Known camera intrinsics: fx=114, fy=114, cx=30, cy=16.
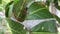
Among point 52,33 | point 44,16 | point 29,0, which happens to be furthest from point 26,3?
point 52,33

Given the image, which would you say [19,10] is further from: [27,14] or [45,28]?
[45,28]

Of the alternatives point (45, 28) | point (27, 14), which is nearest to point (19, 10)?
point (27, 14)

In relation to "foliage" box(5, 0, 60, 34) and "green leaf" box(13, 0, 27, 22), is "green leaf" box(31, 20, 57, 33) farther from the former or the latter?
"green leaf" box(13, 0, 27, 22)

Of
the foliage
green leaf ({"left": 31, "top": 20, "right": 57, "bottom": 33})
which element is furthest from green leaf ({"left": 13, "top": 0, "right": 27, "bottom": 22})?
green leaf ({"left": 31, "top": 20, "right": 57, "bottom": 33})

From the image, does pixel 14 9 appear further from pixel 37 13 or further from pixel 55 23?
pixel 55 23

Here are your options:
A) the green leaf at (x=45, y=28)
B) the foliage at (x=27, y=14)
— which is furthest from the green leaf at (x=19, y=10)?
the green leaf at (x=45, y=28)

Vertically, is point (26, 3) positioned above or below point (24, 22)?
above

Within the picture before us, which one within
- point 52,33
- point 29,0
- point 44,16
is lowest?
point 52,33
